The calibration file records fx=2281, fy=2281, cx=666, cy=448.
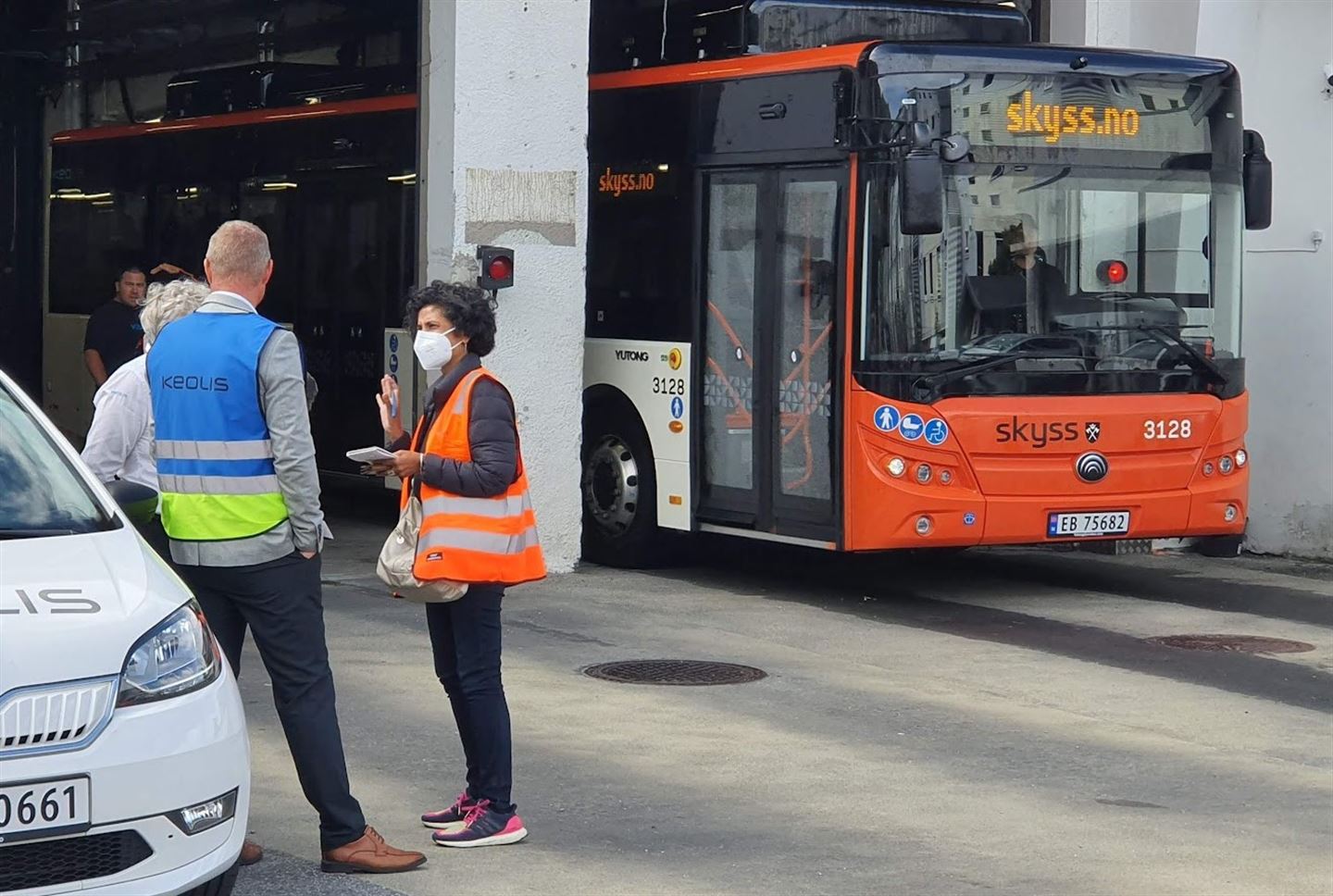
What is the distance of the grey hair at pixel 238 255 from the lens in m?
6.49

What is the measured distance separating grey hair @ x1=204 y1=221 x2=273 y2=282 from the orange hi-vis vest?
0.75 m

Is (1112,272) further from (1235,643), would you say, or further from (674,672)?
→ (674,672)

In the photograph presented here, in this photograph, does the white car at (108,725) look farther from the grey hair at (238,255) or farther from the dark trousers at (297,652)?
the grey hair at (238,255)

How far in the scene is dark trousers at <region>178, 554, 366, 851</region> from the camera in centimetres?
643

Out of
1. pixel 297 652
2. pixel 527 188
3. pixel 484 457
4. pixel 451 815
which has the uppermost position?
pixel 527 188

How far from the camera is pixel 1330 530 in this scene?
15773mm

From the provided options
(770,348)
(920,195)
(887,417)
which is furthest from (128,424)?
(770,348)

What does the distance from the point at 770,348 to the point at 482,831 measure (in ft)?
21.6

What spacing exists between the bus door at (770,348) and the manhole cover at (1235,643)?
1.98 metres

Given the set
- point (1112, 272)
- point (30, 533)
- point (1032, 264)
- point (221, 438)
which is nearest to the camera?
point (30, 533)

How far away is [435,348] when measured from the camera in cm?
698

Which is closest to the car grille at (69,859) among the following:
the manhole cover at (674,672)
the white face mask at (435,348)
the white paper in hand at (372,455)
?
the white paper in hand at (372,455)

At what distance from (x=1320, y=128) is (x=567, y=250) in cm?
558

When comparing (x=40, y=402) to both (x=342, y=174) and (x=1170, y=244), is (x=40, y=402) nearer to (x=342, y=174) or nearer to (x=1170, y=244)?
(x=342, y=174)
